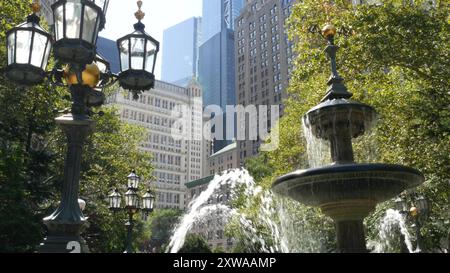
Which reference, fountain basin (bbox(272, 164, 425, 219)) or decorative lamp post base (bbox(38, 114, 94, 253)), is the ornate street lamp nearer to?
decorative lamp post base (bbox(38, 114, 94, 253))

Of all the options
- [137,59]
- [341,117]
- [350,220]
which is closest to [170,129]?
[341,117]

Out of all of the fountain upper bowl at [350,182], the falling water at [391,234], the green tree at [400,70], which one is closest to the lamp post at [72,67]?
the fountain upper bowl at [350,182]

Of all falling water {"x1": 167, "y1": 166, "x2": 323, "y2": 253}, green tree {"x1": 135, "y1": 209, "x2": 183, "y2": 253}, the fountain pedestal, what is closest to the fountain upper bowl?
the fountain pedestal

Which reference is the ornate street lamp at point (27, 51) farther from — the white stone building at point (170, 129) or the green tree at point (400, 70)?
the white stone building at point (170, 129)

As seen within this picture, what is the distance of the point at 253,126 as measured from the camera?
9019cm

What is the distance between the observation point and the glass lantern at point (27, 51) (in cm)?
643

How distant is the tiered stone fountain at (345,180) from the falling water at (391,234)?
12.6 metres

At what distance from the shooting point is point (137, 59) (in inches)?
276

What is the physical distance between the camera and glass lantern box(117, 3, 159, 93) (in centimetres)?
698

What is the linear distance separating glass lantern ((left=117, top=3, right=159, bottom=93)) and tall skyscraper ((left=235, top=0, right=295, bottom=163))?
3357 inches

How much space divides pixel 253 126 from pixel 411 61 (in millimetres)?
74010

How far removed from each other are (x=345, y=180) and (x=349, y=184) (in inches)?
4.6

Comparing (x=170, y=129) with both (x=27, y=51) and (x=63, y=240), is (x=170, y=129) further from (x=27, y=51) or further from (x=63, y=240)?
(x=63, y=240)
